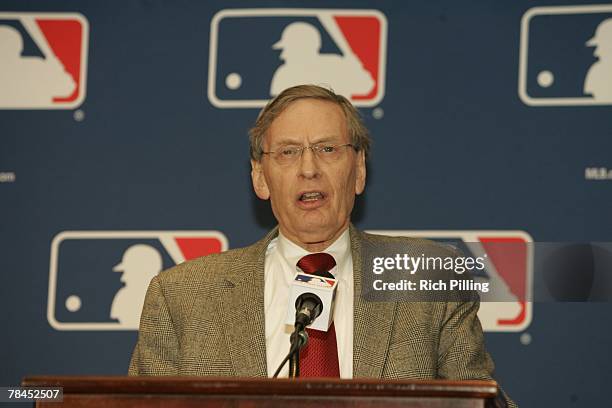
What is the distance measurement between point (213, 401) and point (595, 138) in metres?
2.28

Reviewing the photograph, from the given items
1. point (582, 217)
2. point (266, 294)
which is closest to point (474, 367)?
point (266, 294)

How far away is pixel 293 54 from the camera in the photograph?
404cm

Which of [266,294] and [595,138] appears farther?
[595,138]

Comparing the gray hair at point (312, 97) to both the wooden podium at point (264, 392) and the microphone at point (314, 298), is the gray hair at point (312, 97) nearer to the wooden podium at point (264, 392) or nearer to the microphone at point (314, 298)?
the microphone at point (314, 298)

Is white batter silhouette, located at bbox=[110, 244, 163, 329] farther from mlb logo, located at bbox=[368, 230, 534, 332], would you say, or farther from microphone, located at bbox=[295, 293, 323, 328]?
microphone, located at bbox=[295, 293, 323, 328]

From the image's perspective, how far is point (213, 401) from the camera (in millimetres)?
2004

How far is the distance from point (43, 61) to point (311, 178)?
1.53m

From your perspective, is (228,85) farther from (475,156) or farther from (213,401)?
(213,401)

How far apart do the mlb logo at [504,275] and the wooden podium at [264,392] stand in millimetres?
1794

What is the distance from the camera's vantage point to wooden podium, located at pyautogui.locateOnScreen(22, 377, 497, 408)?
194 centimetres

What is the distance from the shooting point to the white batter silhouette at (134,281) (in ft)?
13.0

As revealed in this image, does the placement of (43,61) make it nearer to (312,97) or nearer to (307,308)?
(312,97)

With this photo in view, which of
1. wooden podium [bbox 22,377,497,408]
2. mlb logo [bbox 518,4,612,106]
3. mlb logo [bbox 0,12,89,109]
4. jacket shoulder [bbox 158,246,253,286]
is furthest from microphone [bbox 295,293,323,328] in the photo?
mlb logo [bbox 0,12,89,109]

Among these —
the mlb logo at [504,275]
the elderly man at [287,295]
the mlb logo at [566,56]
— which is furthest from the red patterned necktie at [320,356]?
the mlb logo at [566,56]
